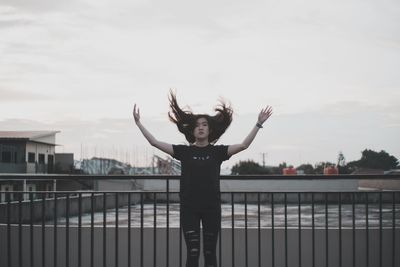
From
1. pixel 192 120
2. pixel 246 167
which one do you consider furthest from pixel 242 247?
pixel 246 167

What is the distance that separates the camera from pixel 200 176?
404 cm

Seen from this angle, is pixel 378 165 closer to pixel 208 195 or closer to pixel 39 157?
pixel 39 157

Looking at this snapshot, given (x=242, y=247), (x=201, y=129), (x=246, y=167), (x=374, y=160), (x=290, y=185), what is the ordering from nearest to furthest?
(x=201, y=129), (x=242, y=247), (x=290, y=185), (x=246, y=167), (x=374, y=160)

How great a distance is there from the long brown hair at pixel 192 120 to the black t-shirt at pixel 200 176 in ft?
Result: 1.30

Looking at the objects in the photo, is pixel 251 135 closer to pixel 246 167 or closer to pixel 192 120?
pixel 192 120

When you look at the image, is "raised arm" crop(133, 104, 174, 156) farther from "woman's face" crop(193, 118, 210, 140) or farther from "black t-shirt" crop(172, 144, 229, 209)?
"woman's face" crop(193, 118, 210, 140)

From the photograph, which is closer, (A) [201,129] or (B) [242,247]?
(A) [201,129]

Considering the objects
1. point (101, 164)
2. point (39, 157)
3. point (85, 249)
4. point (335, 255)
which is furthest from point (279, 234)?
point (101, 164)

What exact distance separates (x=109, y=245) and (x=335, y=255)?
3747mm

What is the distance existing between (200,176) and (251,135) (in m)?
0.61

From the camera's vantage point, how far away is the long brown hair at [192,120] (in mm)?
4559

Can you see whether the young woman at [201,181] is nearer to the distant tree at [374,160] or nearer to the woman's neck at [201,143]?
the woman's neck at [201,143]

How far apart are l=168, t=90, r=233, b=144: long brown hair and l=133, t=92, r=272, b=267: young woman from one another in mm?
141

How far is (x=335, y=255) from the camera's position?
756cm
